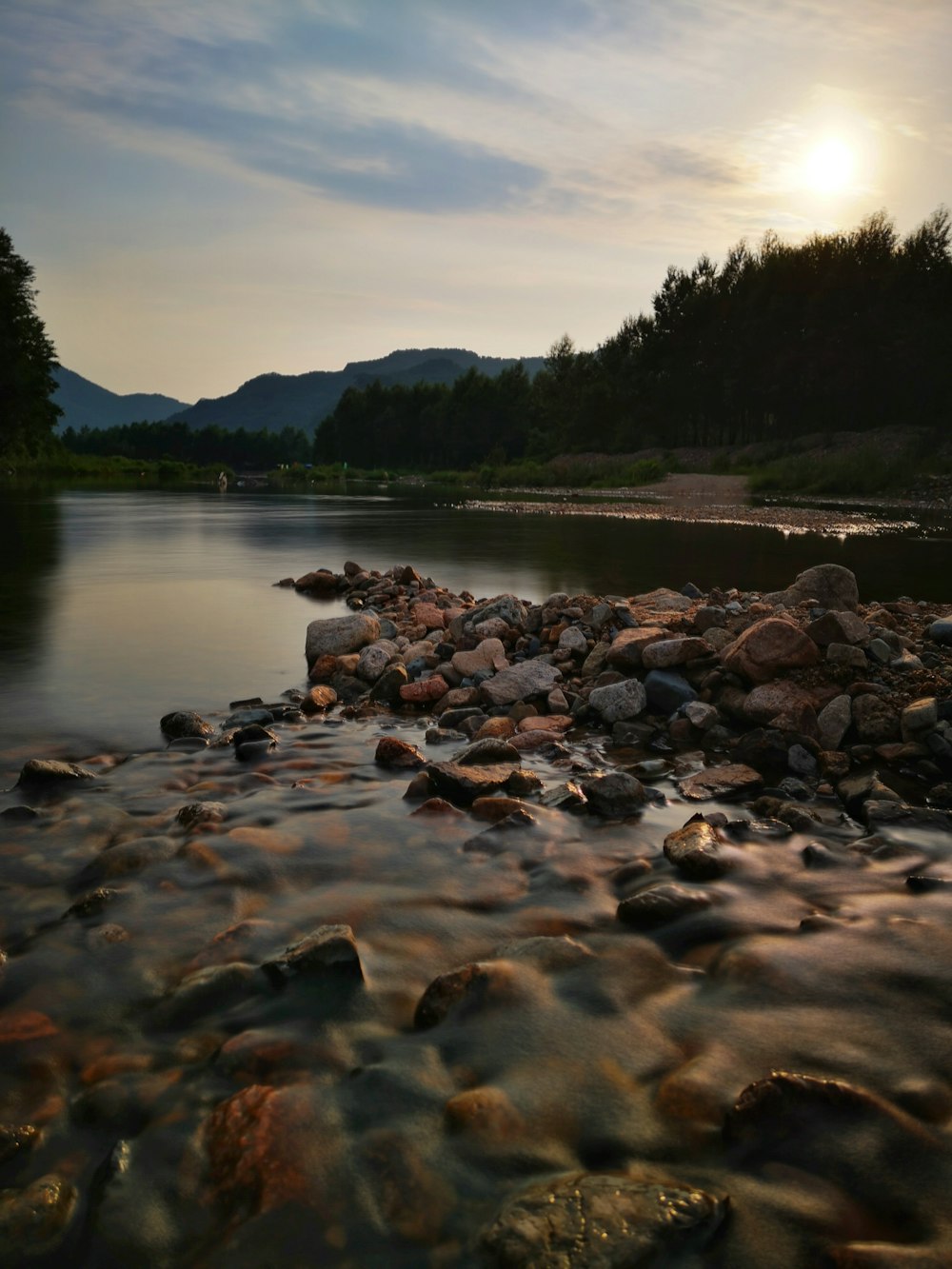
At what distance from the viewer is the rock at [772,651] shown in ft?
24.2

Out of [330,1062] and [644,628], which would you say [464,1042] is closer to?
[330,1062]

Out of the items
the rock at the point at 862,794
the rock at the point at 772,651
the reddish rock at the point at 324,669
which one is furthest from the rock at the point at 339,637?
the rock at the point at 862,794

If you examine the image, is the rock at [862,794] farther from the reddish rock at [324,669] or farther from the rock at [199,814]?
the reddish rock at [324,669]

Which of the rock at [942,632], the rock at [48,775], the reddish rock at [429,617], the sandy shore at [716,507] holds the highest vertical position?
the sandy shore at [716,507]

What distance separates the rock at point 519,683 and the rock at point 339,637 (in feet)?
7.22

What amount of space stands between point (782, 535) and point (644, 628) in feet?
70.6

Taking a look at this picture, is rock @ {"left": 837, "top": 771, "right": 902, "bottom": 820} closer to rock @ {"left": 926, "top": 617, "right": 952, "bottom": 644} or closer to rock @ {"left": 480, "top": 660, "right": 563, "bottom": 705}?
rock @ {"left": 480, "top": 660, "right": 563, "bottom": 705}

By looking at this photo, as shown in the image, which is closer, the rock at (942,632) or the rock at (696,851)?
the rock at (696,851)

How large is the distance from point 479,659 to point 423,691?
78cm

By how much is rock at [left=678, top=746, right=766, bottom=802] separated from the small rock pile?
0.04 feet

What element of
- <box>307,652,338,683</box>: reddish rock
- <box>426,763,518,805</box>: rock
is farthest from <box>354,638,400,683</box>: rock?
<box>426,763,518,805</box>: rock

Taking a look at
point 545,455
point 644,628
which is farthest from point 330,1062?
point 545,455

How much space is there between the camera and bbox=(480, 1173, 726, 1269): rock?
7.56 feet

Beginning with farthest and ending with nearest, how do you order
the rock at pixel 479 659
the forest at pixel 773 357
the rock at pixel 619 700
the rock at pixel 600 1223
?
the forest at pixel 773 357, the rock at pixel 479 659, the rock at pixel 619 700, the rock at pixel 600 1223
